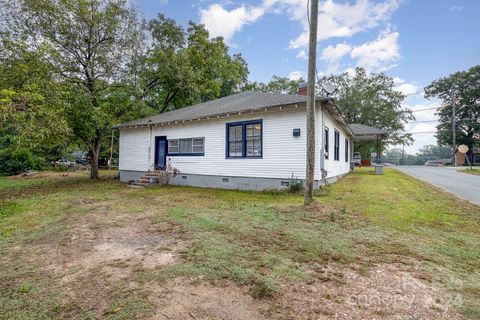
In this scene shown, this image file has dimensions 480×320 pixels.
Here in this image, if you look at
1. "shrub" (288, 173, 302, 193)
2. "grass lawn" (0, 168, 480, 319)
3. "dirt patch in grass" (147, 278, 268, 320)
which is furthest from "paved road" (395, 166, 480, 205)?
"dirt patch in grass" (147, 278, 268, 320)

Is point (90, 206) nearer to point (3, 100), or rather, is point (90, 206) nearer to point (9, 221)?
point (9, 221)

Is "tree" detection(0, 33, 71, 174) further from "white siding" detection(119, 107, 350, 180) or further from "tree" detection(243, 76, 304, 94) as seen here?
"tree" detection(243, 76, 304, 94)

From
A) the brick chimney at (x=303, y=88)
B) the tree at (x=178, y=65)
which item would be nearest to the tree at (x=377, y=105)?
the tree at (x=178, y=65)

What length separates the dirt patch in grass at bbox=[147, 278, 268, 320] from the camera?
219 cm

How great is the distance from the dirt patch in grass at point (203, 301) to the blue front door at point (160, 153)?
10778 millimetres

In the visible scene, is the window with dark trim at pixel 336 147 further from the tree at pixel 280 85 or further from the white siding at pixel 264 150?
the tree at pixel 280 85

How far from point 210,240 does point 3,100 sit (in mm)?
5882

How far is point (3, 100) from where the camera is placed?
5816 millimetres

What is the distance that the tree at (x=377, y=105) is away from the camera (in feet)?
106

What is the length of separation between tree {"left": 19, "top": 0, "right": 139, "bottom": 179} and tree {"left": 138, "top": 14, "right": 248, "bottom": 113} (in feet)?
5.99

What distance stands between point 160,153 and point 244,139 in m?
5.39

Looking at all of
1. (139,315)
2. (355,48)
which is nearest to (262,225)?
(139,315)

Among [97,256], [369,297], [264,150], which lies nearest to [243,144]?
[264,150]

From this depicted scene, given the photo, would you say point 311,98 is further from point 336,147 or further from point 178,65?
point 178,65
